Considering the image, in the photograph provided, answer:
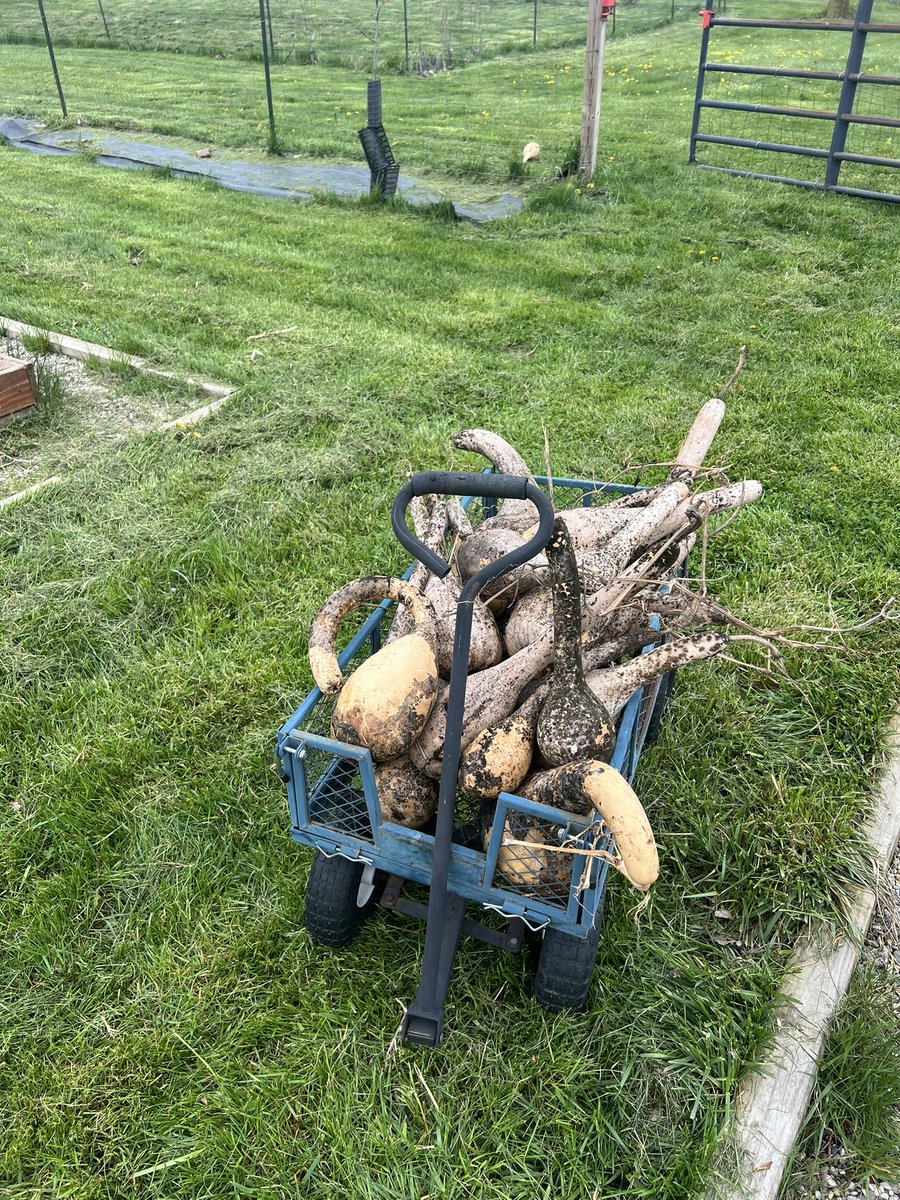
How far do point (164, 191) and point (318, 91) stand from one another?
6.19 metres

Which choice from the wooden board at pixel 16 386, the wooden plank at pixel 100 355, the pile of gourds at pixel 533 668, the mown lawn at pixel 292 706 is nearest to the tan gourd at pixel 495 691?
the pile of gourds at pixel 533 668

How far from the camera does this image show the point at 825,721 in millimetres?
2932

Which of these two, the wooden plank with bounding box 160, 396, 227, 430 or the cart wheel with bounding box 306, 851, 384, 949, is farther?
the wooden plank with bounding box 160, 396, 227, 430

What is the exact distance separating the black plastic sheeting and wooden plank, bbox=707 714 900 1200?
7.18 meters

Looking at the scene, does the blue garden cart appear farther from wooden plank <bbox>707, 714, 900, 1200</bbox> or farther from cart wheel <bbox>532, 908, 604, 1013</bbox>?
wooden plank <bbox>707, 714, 900, 1200</bbox>

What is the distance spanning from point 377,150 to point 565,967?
26.4ft

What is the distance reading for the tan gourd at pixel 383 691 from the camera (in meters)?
1.99

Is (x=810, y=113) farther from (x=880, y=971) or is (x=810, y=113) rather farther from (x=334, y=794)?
(x=334, y=794)

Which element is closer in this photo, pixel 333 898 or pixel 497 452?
pixel 333 898

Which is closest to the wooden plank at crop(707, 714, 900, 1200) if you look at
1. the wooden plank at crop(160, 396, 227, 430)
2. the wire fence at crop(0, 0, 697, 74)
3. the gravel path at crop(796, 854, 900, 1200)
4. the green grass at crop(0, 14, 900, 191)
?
the gravel path at crop(796, 854, 900, 1200)

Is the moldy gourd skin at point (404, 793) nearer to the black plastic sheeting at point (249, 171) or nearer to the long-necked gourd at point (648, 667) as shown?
the long-necked gourd at point (648, 667)

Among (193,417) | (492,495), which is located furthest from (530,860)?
(193,417)

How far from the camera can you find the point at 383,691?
78.4 inches

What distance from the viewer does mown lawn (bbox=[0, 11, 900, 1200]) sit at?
197 cm
